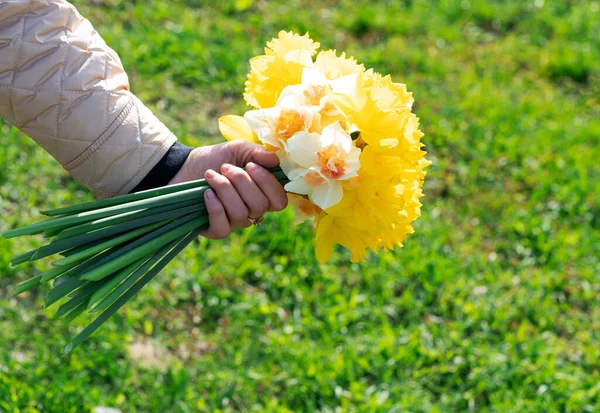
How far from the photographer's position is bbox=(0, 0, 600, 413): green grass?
8.52ft

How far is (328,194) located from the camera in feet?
5.20

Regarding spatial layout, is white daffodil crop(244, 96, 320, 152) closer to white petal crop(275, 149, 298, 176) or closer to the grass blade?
white petal crop(275, 149, 298, 176)

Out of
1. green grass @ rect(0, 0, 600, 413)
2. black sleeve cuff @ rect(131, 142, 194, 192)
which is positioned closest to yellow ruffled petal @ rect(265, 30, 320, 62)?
black sleeve cuff @ rect(131, 142, 194, 192)

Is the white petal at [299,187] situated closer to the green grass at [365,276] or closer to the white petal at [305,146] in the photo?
the white petal at [305,146]

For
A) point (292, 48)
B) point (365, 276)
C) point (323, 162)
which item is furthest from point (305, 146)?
point (365, 276)

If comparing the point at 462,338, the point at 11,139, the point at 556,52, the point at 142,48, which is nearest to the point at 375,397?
the point at 462,338

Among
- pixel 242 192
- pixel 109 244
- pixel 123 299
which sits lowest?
pixel 123 299

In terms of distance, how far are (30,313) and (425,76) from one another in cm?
239

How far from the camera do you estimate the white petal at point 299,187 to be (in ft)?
5.27

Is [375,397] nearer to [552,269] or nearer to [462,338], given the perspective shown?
[462,338]

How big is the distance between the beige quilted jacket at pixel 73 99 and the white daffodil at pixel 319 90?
404 mm

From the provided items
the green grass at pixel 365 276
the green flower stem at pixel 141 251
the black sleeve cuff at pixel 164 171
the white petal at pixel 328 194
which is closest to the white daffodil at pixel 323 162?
the white petal at pixel 328 194

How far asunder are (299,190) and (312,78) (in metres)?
0.25

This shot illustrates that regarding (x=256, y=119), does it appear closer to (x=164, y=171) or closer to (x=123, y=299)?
(x=164, y=171)
